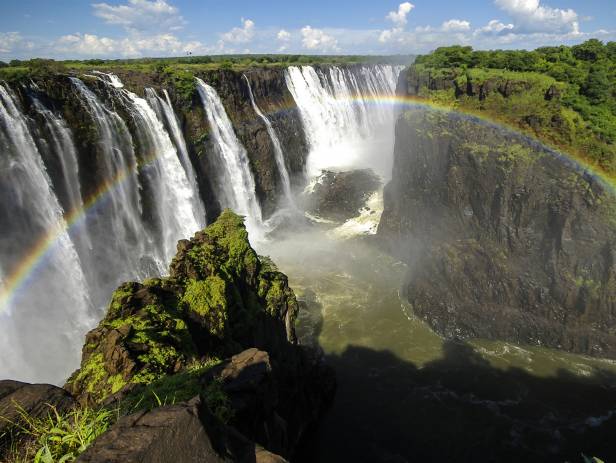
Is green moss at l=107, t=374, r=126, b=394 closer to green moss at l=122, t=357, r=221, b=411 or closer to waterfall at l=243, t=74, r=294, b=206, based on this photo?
green moss at l=122, t=357, r=221, b=411

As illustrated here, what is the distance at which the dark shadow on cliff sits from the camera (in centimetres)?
1466

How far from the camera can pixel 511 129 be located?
78.2ft

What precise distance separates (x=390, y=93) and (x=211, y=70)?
36.5 m

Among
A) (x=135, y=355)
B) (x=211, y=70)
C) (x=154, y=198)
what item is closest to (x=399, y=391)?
(x=135, y=355)

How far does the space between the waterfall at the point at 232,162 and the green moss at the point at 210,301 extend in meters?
21.0

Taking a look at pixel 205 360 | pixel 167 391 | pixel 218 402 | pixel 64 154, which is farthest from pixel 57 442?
pixel 64 154

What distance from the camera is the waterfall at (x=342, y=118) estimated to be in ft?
144

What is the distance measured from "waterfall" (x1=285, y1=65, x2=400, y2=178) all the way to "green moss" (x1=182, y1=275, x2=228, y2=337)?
1258 inches

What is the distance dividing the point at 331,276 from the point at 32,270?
1653 cm

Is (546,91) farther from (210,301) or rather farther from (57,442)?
(57,442)

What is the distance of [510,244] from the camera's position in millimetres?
21984

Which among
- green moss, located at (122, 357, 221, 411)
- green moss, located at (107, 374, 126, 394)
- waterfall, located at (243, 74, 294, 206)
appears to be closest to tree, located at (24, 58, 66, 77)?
waterfall, located at (243, 74, 294, 206)

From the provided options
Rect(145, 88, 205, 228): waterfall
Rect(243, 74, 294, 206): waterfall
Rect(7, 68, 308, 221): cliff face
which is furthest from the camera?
Rect(243, 74, 294, 206): waterfall

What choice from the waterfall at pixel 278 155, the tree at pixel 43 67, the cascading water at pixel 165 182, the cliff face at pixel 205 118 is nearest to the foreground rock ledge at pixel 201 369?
the cascading water at pixel 165 182
